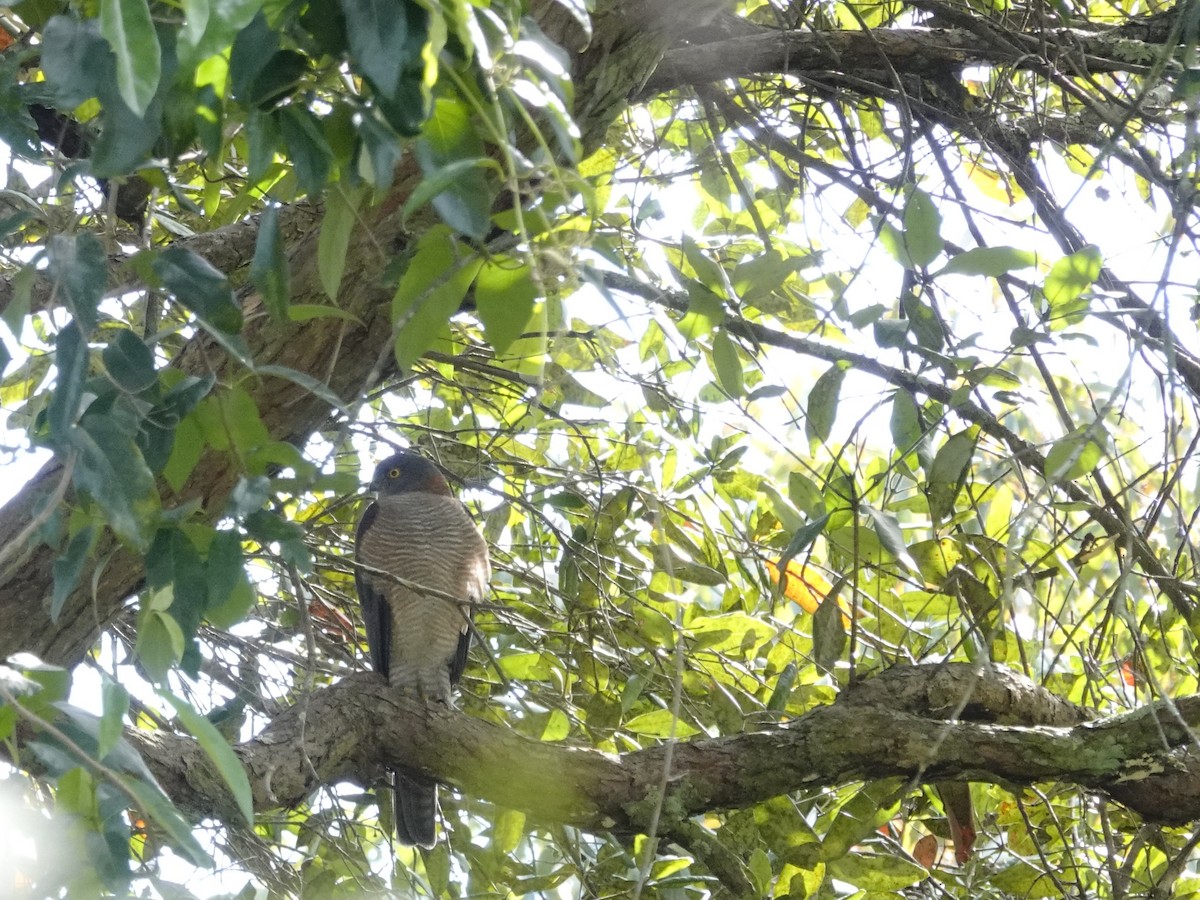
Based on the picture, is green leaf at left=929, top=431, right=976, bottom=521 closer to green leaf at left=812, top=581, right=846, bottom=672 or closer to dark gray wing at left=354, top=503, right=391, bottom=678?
green leaf at left=812, top=581, right=846, bottom=672

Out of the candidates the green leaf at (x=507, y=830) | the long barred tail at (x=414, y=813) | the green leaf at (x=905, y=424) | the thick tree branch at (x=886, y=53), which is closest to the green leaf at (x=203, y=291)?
the green leaf at (x=905, y=424)

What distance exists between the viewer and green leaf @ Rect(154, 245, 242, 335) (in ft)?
4.22

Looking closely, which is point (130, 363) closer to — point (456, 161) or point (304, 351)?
point (456, 161)

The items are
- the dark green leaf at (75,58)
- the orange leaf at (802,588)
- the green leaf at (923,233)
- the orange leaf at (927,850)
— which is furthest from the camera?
the orange leaf at (927,850)

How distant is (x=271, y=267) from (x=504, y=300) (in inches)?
10.7

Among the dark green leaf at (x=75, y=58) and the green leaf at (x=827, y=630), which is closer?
the dark green leaf at (x=75, y=58)

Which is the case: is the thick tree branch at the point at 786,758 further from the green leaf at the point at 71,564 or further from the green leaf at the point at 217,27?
the green leaf at the point at 217,27

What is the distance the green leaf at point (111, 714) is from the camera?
3.19ft

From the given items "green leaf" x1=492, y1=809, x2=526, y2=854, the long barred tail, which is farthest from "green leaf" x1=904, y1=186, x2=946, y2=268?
the long barred tail

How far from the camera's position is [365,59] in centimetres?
106

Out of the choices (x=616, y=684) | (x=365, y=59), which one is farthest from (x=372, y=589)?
(x=365, y=59)

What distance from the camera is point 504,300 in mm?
1303

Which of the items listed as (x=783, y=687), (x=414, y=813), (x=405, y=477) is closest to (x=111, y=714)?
(x=783, y=687)

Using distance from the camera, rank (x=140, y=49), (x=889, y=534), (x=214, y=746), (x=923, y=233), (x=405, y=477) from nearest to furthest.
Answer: (x=140, y=49), (x=214, y=746), (x=923, y=233), (x=889, y=534), (x=405, y=477)
